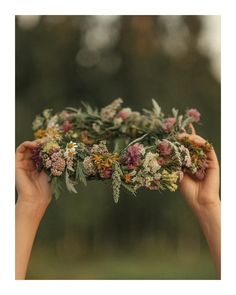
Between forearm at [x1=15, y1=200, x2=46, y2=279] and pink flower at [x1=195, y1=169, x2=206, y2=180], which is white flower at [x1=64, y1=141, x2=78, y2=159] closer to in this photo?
forearm at [x1=15, y1=200, x2=46, y2=279]

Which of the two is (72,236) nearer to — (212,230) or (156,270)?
(156,270)

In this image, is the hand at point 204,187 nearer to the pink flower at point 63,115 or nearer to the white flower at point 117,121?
the white flower at point 117,121

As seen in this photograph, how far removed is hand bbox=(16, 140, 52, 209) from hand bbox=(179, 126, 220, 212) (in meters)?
0.81

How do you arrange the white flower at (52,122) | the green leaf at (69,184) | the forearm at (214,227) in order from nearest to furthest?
the green leaf at (69,184) < the forearm at (214,227) < the white flower at (52,122)

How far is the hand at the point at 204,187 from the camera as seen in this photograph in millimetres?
3158

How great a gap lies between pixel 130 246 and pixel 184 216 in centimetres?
78

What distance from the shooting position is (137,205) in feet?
22.7

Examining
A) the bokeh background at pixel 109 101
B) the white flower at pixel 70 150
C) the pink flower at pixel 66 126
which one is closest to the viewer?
the white flower at pixel 70 150

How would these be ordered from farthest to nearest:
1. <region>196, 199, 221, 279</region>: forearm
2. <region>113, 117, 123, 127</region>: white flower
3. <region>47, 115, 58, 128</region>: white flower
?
<region>113, 117, 123, 127</region>: white flower → <region>47, 115, 58, 128</region>: white flower → <region>196, 199, 221, 279</region>: forearm

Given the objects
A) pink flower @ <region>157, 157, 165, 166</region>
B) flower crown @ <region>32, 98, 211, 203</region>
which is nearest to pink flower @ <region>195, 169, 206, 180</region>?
flower crown @ <region>32, 98, 211, 203</region>

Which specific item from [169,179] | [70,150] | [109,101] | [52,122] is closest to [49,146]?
[70,150]

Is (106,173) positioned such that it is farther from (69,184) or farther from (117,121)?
(117,121)

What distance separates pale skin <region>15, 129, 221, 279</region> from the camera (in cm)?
302

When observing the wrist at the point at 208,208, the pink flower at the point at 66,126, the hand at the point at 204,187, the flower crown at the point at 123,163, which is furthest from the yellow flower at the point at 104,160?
the pink flower at the point at 66,126
